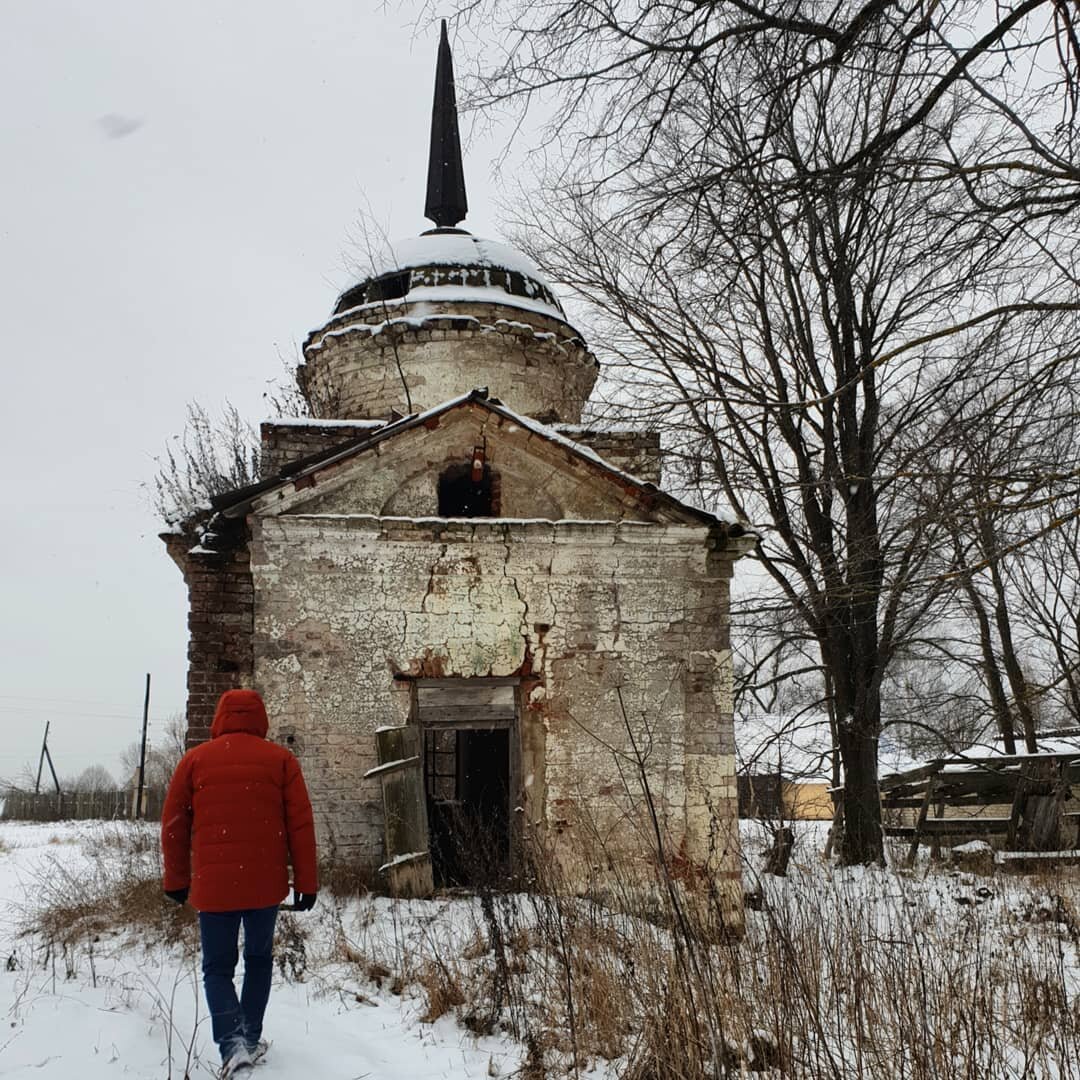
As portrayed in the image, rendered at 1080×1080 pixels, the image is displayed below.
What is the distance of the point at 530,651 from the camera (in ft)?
28.7

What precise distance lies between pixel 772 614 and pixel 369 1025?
8747 millimetres

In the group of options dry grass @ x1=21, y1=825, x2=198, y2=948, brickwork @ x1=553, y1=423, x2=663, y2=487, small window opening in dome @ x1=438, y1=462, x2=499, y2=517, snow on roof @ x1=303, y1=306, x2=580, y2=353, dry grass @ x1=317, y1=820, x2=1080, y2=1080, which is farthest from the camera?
snow on roof @ x1=303, y1=306, x2=580, y2=353

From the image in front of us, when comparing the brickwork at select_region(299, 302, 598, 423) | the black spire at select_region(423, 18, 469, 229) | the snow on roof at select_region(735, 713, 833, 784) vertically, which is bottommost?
the snow on roof at select_region(735, 713, 833, 784)

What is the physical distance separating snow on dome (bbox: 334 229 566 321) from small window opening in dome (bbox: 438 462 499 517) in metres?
4.00

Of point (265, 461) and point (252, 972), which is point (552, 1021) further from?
point (265, 461)

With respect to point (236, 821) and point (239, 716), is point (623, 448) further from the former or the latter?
point (236, 821)

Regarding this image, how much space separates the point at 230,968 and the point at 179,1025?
95cm

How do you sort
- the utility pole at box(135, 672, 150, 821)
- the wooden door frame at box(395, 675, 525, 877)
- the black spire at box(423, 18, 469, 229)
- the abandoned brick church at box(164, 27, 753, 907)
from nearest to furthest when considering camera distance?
the abandoned brick church at box(164, 27, 753, 907)
the wooden door frame at box(395, 675, 525, 877)
the black spire at box(423, 18, 469, 229)
the utility pole at box(135, 672, 150, 821)

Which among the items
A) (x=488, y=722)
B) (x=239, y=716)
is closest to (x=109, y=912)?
(x=488, y=722)

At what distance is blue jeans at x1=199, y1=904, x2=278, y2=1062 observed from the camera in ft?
13.4

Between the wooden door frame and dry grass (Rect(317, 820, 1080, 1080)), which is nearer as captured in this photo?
A: dry grass (Rect(317, 820, 1080, 1080))

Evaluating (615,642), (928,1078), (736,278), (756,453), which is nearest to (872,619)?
(756,453)

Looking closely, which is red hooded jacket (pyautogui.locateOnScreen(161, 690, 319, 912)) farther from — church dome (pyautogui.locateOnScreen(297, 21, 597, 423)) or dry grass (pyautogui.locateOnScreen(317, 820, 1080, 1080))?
church dome (pyautogui.locateOnScreen(297, 21, 597, 423))

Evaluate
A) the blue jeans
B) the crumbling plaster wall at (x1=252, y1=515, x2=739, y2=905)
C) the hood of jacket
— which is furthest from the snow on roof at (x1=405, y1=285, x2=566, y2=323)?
the blue jeans
